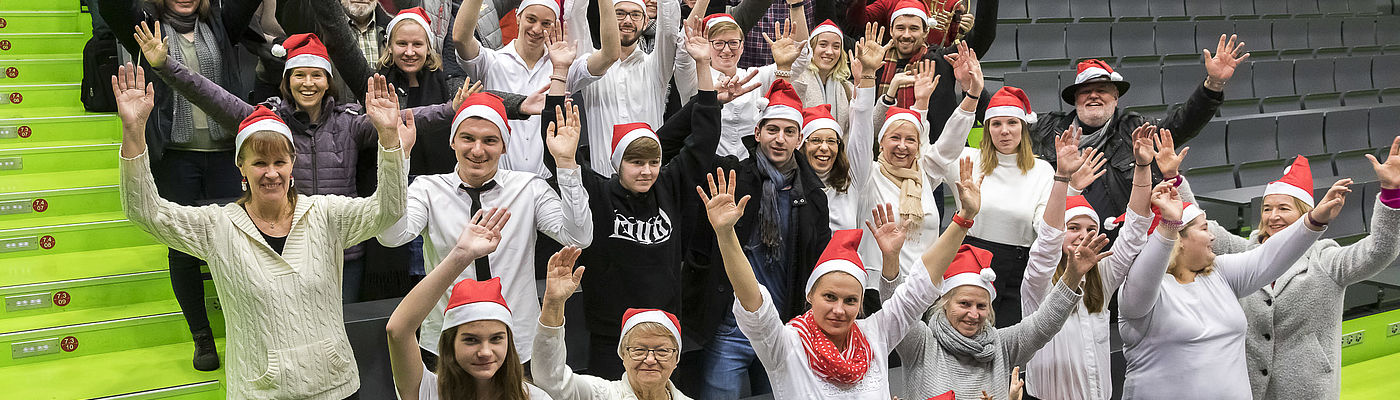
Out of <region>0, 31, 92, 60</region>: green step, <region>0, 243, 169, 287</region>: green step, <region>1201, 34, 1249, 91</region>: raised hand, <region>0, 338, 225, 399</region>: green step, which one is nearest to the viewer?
<region>0, 338, 225, 399</region>: green step

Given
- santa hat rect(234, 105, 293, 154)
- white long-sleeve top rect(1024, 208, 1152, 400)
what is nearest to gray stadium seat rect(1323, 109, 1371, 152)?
white long-sleeve top rect(1024, 208, 1152, 400)

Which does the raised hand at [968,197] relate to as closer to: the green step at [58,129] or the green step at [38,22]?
the green step at [58,129]

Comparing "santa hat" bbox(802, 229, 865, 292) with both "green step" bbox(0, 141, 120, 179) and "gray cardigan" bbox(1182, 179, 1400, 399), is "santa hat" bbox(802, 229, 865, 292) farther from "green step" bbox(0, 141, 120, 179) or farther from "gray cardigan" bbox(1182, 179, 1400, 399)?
"green step" bbox(0, 141, 120, 179)

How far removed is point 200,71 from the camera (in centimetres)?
453

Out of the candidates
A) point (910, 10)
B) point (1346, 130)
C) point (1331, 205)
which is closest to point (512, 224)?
point (910, 10)

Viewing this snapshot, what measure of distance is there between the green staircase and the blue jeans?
1732 millimetres

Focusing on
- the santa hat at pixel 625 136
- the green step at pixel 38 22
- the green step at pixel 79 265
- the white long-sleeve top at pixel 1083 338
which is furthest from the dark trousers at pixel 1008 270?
the green step at pixel 38 22

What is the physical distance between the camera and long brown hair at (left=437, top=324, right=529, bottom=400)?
2.92 m

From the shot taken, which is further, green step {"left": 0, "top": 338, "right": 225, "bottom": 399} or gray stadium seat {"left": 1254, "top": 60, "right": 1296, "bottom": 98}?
gray stadium seat {"left": 1254, "top": 60, "right": 1296, "bottom": 98}

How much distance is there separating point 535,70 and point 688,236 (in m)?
0.99

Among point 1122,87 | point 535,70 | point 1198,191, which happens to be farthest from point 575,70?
point 1198,191

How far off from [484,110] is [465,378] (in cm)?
97

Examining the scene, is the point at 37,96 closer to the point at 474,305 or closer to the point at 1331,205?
the point at 474,305

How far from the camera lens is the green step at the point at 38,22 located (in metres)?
6.28
